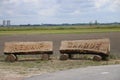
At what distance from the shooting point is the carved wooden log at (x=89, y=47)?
2312cm

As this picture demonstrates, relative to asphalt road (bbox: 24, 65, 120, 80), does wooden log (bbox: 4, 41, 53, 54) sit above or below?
above

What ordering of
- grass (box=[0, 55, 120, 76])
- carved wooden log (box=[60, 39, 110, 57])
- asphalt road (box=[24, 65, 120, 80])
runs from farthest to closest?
carved wooden log (box=[60, 39, 110, 57]), grass (box=[0, 55, 120, 76]), asphalt road (box=[24, 65, 120, 80])

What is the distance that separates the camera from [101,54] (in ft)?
76.0

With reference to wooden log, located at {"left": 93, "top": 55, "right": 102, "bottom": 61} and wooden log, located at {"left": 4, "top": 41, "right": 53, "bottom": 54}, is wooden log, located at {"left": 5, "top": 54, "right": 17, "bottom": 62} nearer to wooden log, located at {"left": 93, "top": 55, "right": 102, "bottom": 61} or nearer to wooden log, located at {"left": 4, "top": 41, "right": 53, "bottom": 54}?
wooden log, located at {"left": 4, "top": 41, "right": 53, "bottom": 54}

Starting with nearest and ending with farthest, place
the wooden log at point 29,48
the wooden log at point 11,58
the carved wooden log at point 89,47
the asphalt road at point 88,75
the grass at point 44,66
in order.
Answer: the asphalt road at point 88,75
the grass at point 44,66
the carved wooden log at point 89,47
the wooden log at point 11,58
the wooden log at point 29,48

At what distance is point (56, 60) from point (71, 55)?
5.29 ft

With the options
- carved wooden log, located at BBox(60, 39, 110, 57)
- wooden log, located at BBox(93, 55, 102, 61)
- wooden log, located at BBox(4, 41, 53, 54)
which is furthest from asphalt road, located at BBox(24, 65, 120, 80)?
wooden log, located at BBox(4, 41, 53, 54)

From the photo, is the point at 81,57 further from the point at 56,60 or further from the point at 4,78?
the point at 4,78

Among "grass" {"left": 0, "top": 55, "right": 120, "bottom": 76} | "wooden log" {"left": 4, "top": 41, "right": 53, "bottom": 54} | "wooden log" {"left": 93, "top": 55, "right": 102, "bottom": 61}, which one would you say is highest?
"wooden log" {"left": 4, "top": 41, "right": 53, "bottom": 54}

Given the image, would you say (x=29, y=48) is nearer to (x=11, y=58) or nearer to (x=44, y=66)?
(x=11, y=58)

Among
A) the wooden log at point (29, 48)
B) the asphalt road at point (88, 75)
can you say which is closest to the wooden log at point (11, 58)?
the wooden log at point (29, 48)

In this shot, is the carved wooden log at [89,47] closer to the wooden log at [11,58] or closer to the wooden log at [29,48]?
the wooden log at [29,48]

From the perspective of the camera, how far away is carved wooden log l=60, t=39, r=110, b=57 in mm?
23125

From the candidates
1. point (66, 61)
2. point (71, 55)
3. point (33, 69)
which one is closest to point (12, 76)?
point (33, 69)
